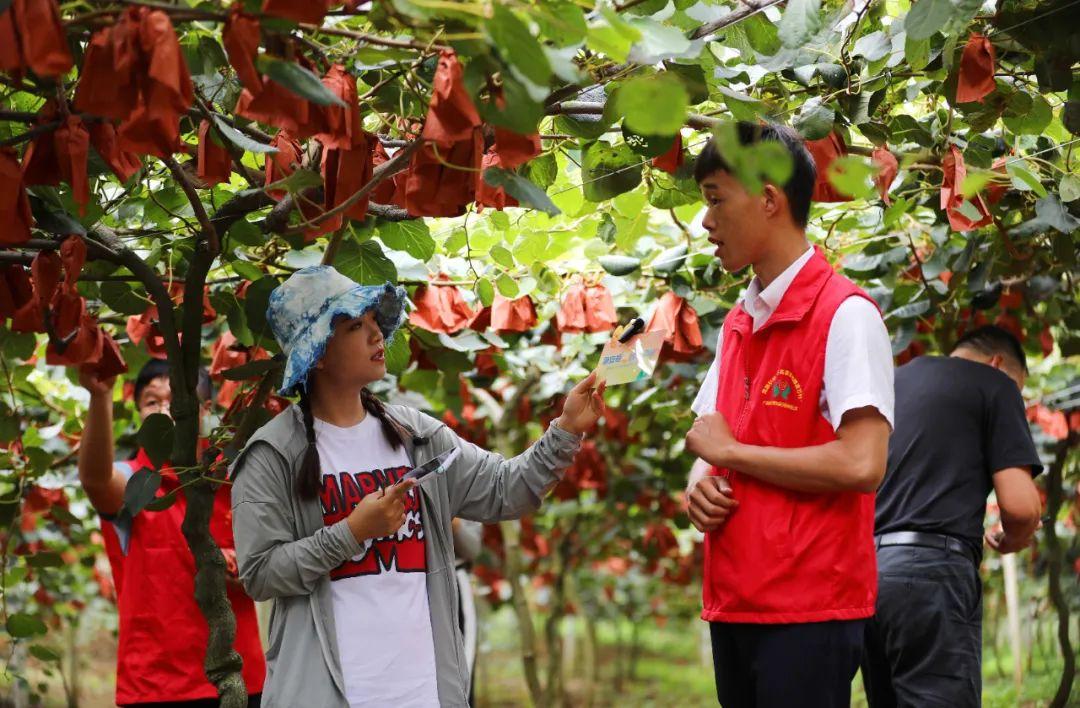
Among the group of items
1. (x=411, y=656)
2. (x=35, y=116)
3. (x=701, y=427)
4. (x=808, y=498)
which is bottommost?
(x=411, y=656)

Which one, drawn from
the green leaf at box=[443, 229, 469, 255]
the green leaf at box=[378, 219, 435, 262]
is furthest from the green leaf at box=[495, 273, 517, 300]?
the green leaf at box=[378, 219, 435, 262]

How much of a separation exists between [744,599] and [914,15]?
100 centimetres

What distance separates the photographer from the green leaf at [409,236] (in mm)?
2723

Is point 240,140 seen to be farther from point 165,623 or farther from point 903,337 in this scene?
point 903,337

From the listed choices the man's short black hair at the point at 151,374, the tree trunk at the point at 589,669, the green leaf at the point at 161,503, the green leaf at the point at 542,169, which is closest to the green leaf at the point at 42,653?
the man's short black hair at the point at 151,374

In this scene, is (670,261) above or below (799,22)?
below

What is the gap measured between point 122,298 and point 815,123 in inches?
64.0

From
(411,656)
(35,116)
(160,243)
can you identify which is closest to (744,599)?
(411,656)

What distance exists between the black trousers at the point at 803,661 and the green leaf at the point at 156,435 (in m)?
1.32

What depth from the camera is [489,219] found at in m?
3.24

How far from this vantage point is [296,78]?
5.07 ft

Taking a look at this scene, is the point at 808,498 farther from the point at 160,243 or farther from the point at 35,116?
the point at 160,243

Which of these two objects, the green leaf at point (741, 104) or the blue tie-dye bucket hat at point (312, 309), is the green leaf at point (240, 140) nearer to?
the blue tie-dye bucket hat at point (312, 309)

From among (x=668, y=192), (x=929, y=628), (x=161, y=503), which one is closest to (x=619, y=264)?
(x=668, y=192)
